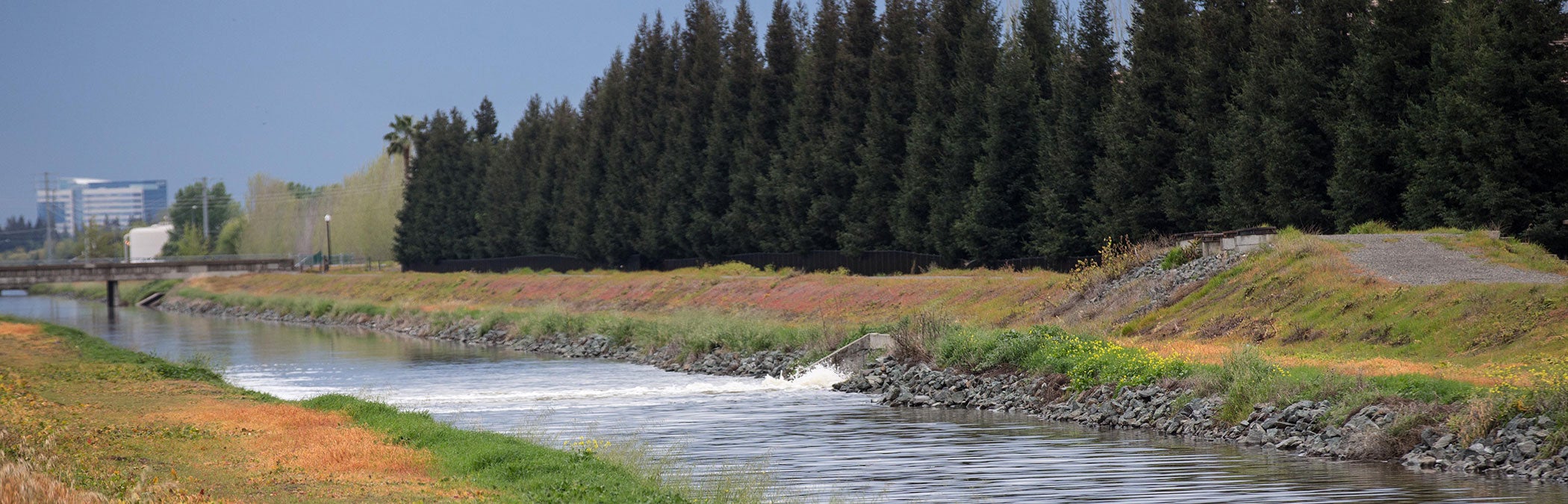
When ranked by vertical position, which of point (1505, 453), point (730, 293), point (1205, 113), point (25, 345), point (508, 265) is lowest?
point (1505, 453)

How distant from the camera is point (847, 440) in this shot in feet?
82.2

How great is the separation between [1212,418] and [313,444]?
14.1 meters

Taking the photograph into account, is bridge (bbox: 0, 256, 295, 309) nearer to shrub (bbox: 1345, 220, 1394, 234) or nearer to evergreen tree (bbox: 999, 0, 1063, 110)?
evergreen tree (bbox: 999, 0, 1063, 110)

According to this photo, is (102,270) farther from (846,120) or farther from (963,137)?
(963,137)

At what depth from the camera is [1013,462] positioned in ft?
71.3

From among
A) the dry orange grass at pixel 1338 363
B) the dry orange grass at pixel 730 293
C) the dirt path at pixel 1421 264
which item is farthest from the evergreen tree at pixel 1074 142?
the dry orange grass at pixel 1338 363

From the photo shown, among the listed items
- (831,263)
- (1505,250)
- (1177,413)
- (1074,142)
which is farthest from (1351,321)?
(831,263)


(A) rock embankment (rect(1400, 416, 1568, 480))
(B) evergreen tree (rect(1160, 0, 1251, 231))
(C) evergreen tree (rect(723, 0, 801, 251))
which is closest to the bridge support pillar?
(C) evergreen tree (rect(723, 0, 801, 251))

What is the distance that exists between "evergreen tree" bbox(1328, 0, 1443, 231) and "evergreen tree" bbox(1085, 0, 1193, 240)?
7.51 metres

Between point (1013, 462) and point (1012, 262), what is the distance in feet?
113

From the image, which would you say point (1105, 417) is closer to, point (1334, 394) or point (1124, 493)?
point (1334, 394)

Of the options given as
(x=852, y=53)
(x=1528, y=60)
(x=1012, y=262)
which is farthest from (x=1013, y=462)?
(x=852, y=53)

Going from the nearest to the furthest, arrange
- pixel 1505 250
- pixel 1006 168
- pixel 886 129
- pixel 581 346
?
pixel 1505 250, pixel 581 346, pixel 1006 168, pixel 886 129

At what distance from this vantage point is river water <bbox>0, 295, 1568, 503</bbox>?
18.6m
